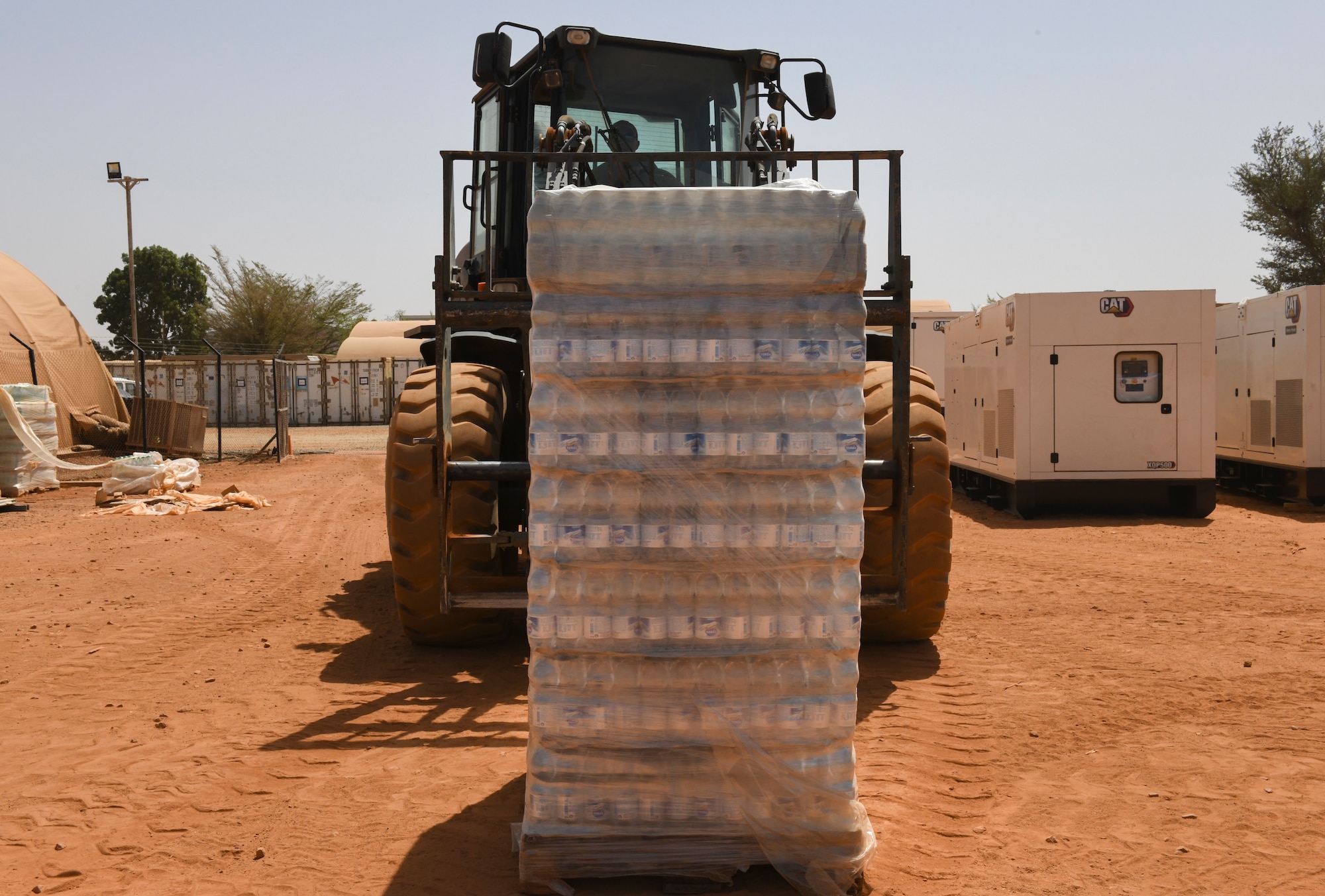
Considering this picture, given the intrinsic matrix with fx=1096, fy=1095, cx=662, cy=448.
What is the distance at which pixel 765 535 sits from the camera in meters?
3.38

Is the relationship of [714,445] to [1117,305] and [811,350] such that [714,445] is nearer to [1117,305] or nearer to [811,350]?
[811,350]

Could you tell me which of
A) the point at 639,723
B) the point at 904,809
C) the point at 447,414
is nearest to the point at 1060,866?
the point at 904,809

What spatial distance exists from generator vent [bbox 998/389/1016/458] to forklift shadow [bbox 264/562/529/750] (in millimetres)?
8172

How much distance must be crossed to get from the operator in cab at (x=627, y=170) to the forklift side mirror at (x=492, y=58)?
80 centimetres

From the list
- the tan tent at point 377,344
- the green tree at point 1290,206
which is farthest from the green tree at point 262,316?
the green tree at point 1290,206

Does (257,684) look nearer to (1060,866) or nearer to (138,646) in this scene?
(138,646)

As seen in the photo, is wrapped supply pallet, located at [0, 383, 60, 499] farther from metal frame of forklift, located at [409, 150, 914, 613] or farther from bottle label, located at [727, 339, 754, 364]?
bottle label, located at [727, 339, 754, 364]

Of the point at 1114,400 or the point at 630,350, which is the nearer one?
the point at 630,350

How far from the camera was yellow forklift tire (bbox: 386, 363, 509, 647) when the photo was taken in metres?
5.97

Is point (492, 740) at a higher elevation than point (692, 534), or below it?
below

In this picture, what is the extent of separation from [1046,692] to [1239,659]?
1.45 metres

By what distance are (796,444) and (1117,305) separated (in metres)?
10.6

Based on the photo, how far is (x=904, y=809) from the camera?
4180 mm

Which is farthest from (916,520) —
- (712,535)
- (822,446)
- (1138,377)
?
(1138,377)
